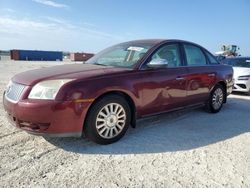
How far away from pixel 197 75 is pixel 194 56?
45 cm

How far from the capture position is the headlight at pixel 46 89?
11.6 feet

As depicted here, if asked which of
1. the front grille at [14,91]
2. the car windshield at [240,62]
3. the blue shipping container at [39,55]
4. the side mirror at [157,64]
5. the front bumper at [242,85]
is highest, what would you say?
the side mirror at [157,64]

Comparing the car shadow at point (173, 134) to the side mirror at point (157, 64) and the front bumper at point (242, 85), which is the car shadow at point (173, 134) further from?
the front bumper at point (242, 85)

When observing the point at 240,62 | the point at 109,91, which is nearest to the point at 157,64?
the point at 109,91

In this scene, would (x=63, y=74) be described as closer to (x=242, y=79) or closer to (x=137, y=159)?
(x=137, y=159)

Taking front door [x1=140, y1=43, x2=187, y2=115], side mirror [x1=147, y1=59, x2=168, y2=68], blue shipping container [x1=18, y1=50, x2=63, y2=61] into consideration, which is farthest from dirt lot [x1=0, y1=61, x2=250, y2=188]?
blue shipping container [x1=18, y1=50, x2=63, y2=61]

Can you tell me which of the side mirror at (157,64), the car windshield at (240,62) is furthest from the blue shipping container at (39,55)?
the side mirror at (157,64)

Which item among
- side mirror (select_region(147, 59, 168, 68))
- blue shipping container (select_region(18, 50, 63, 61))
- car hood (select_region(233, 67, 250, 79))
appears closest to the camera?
side mirror (select_region(147, 59, 168, 68))

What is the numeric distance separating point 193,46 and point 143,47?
4.76 feet

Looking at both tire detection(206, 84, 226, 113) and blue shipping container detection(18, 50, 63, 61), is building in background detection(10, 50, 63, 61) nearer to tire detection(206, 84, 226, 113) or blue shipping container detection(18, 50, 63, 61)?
blue shipping container detection(18, 50, 63, 61)

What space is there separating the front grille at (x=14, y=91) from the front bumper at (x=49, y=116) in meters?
0.09

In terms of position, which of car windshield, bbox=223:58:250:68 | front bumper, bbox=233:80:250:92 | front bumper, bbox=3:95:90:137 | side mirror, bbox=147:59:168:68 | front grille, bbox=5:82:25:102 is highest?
side mirror, bbox=147:59:168:68

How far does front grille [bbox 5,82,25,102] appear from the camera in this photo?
3.67 metres

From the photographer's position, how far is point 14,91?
3.80 m
